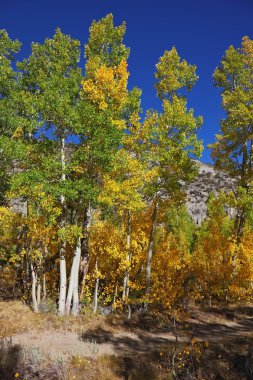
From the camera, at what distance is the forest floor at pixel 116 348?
9.72 metres

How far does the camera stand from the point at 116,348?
40.9 feet

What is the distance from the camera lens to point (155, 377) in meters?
9.62

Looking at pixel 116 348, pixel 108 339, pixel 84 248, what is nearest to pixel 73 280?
pixel 84 248

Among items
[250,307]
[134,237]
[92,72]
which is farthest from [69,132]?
[250,307]

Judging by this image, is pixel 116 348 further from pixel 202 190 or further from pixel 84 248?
pixel 202 190

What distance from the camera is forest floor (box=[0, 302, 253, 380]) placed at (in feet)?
31.9

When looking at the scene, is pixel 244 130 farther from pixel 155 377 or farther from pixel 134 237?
pixel 155 377

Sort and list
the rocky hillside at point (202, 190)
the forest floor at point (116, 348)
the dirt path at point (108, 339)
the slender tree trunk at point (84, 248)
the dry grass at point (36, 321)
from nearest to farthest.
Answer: the forest floor at point (116, 348)
the dirt path at point (108, 339)
the dry grass at point (36, 321)
the slender tree trunk at point (84, 248)
the rocky hillside at point (202, 190)

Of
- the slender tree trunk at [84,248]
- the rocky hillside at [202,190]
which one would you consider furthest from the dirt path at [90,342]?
the rocky hillside at [202,190]

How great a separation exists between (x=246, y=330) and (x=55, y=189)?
39.7 feet

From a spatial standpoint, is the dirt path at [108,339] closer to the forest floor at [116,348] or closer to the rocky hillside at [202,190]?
the forest floor at [116,348]

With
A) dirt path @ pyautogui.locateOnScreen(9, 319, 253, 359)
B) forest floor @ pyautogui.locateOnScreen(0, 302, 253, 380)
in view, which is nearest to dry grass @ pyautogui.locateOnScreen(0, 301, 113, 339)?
forest floor @ pyautogui.locateOnScreen(0, 302, 253, 380)

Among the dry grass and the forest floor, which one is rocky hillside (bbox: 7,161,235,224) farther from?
the dry grass

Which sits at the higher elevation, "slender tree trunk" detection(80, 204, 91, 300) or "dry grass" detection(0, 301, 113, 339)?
"slender tree trunk" detection(80, 204, 91, 300)
